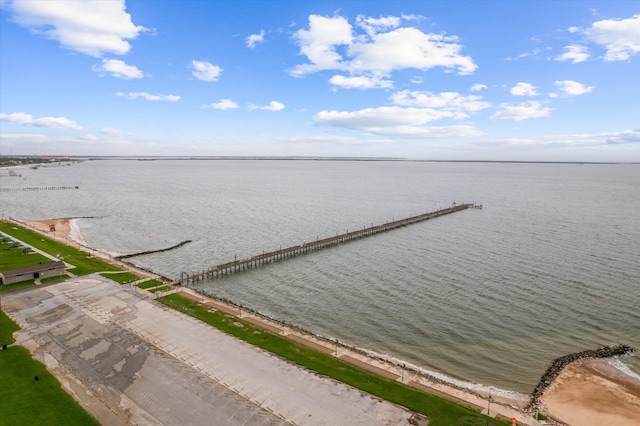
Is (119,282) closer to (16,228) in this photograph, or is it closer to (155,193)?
(16,228)

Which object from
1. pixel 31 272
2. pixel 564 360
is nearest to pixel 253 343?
pixel 564 360

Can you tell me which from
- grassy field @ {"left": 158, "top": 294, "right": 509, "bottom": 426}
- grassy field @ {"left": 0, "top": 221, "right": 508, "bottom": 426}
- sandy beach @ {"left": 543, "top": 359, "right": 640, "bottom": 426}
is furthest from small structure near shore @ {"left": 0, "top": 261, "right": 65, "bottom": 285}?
sandy beach @ {"left": 543, "top": 359, "right": 640, "bottom": 426}

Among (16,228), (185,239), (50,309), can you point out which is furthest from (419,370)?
(16,228)

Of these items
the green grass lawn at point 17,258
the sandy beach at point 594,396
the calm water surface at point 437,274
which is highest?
the green grass lawn at point 17,258

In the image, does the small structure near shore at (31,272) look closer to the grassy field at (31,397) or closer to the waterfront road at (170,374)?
the waterfront road at (170,374)

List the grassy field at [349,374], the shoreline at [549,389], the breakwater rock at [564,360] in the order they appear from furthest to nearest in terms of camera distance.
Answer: the breakwater rock at [564,360]
the shoreline at [549,389]
the grassy field at [349,374]

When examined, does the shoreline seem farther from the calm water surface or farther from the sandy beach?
the calm water surface

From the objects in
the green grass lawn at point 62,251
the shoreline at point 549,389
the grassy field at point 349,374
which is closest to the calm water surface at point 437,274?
the shoreline at point 549,389
